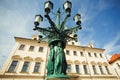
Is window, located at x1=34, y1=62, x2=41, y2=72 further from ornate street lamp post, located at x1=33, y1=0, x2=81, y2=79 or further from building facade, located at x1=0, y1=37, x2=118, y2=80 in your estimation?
ornate street lamp post, located at x1=33, y1=0, x2=81, y2=79

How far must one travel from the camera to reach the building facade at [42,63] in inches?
575

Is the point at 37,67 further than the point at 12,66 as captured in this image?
Yes

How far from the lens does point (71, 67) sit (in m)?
17.9

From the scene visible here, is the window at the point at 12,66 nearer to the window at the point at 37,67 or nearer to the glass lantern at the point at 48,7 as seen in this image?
the window at the point at 37,67

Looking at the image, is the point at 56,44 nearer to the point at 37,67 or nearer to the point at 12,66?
the point at 37,67

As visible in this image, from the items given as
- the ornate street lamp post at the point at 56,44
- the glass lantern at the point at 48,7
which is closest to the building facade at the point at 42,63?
the ornate street lamp post at the point at 56,44

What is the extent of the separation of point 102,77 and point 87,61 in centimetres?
396

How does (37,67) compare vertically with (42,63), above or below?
below

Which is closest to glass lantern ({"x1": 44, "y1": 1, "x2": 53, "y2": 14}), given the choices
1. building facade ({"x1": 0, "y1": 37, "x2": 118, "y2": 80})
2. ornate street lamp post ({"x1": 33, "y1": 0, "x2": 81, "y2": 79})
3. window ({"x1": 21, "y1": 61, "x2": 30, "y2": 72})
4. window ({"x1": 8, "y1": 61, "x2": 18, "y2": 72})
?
ornate street lamp post ({"x1": 33, "y1": 0, "x2": 81, "y2": 79})

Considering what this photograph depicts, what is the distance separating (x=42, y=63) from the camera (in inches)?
655

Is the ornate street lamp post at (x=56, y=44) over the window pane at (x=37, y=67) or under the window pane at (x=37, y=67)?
under

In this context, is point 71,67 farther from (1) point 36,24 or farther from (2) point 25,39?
(1) point 36,24

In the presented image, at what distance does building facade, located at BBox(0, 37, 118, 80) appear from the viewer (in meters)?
14.6

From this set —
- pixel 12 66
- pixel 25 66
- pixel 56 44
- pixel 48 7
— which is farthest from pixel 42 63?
pixel 48 7
